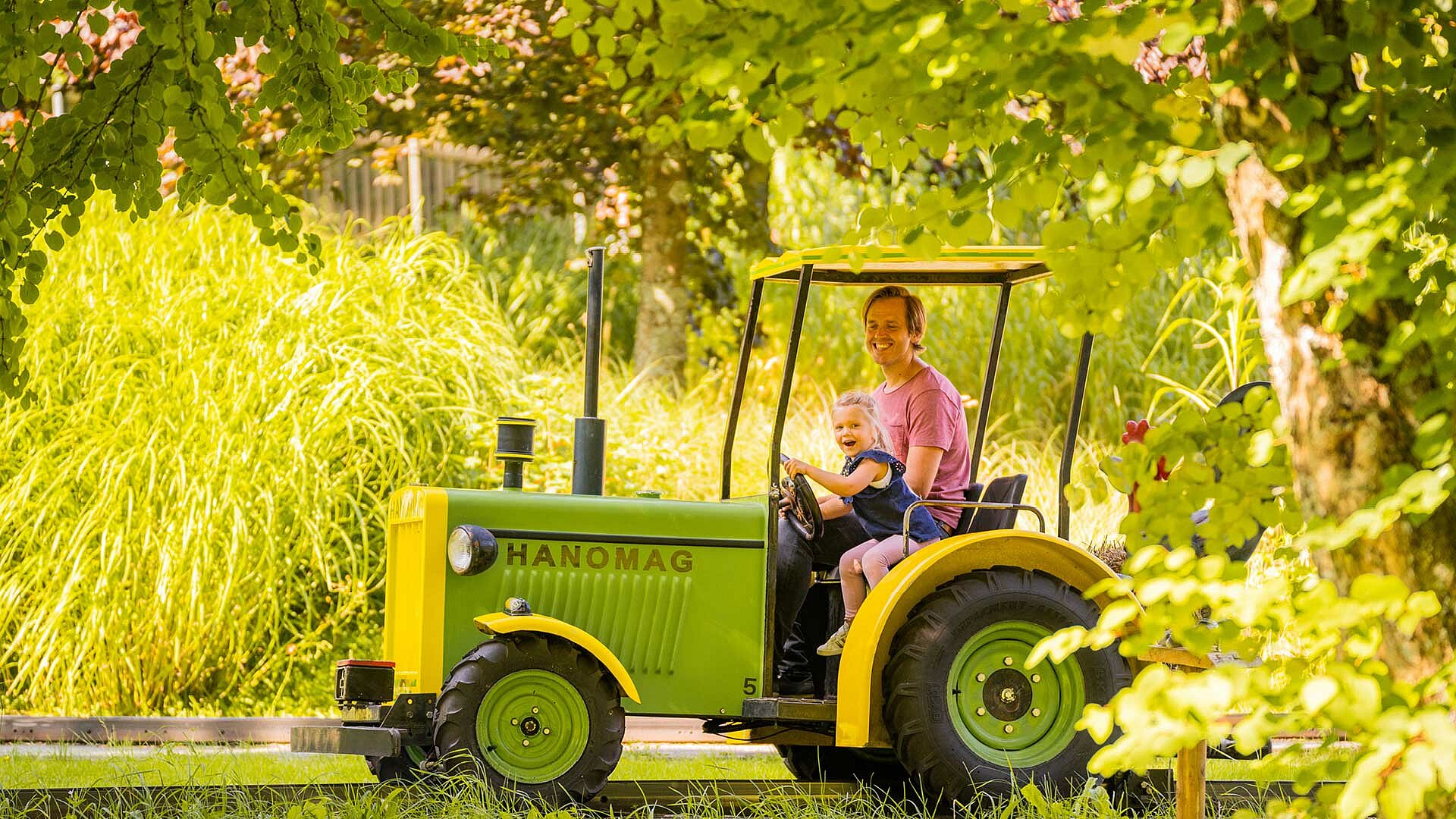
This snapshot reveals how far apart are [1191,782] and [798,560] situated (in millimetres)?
1893

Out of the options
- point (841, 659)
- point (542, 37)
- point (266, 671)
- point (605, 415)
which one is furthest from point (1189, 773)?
point (542, 37)

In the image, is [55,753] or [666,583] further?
[55,753]

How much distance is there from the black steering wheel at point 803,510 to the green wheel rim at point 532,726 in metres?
0.87

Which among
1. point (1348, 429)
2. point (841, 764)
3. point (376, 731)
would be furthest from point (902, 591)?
point (1348, 429)

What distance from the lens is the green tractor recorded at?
4613 mm

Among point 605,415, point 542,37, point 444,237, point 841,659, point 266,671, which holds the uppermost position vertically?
point 542,37

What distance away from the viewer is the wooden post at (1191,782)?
130 inches

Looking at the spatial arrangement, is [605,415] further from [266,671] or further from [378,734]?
[378,734]

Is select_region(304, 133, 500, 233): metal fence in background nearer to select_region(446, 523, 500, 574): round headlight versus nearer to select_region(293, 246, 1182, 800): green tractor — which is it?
select_region(293, 246, 1182, 800): green tractor

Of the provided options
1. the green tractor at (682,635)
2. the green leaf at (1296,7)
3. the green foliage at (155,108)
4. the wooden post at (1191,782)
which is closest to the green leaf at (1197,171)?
the green leaf at (1296,7)

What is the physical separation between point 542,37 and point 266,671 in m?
3.97

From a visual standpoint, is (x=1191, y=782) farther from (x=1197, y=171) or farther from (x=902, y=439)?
(x=1197, y=171)

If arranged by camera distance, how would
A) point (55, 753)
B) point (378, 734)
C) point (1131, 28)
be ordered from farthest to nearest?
point (55, 753), point (378, 734), point (1131, 28)

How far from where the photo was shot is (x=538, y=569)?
4957mm
